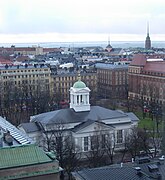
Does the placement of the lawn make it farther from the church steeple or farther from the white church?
the church steeple

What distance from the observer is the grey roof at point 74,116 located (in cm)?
4203

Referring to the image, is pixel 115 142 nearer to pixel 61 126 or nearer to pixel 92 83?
pixel 61 126

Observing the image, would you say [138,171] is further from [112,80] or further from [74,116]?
[112,80]

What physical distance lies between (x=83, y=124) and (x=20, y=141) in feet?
55.3

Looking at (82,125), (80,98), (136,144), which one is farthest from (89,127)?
(136,144)

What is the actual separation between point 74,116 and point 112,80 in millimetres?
49432

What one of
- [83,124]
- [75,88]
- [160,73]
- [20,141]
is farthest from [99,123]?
[160,73]

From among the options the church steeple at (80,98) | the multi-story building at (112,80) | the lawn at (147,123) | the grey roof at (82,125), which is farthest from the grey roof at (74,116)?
the multi-story building at (112,80)

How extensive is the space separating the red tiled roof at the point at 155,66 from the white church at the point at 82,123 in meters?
34.7

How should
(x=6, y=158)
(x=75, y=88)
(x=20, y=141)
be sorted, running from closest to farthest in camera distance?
(x=6, y=158) < (x=20, y=141) < (x=75, y=88)

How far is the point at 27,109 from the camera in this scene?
65.3 m

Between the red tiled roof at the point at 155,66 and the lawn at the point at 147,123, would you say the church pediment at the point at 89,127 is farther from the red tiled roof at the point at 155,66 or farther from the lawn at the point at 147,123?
the red tiled roof at the point at 155,66

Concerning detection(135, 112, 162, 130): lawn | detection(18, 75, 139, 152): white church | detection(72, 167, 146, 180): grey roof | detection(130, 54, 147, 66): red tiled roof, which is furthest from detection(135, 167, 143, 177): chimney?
detection(130, 54, 147, 66): red tiled roof

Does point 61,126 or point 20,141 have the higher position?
point 20,141
